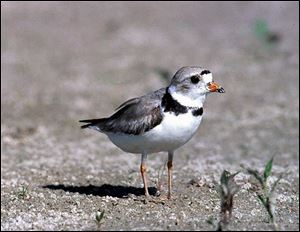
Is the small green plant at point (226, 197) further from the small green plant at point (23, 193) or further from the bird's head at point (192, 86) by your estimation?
the small green plant at point (23, 193)

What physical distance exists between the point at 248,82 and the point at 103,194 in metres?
6.34

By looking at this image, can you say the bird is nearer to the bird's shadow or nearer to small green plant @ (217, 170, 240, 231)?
the bird's shadow

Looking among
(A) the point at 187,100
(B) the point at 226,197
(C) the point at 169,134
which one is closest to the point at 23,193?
(C) the point at 169,134

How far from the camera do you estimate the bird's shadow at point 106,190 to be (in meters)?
7.48

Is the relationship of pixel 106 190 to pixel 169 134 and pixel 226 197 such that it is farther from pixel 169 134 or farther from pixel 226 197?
pixel 226 197

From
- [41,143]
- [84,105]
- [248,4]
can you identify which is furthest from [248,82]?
[248,4]

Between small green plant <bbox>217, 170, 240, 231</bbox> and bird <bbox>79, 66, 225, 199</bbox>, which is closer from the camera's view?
small green plant <bbox>217, 170, 240, 231</bbox>

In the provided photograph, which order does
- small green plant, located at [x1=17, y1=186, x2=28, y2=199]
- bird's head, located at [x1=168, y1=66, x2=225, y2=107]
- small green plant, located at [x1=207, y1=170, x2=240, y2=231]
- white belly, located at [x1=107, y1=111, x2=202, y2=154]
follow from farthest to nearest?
small green plant, located at [x1=17, y1=186, x2=28, y2=199] < bird's head, located at [x1=168, y1=66, x2=225, y2=107] < white belly, located at [x1=107, y1=111, x2=202, y2=154] < small green plant, located at [x1=207, y1=170, x2=240, y2=231]

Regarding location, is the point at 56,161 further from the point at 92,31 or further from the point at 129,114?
the point at 92,31

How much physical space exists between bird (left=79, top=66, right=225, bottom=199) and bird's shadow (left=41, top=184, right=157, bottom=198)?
2.01 feet

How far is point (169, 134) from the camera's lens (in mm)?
6574

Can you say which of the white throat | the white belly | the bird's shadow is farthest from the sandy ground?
the white throat

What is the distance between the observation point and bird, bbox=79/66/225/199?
657cm

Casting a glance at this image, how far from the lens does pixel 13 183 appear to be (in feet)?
26.6
